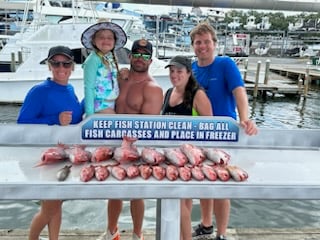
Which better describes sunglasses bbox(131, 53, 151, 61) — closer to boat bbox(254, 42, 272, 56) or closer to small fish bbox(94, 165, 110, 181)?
small fish bbox(94, 165, 110, 181)

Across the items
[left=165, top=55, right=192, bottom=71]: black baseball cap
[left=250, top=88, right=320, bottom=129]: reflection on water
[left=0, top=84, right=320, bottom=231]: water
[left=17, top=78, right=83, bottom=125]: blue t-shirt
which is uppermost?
[left=165, top=55, right=192, bottom=71]: black baseball cap

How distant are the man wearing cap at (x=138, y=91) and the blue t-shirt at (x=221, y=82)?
0.47 meters

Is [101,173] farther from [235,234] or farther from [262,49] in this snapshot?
[262,49]

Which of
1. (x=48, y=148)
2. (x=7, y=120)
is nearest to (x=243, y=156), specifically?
(x=48, y=148)

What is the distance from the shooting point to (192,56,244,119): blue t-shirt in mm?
3205

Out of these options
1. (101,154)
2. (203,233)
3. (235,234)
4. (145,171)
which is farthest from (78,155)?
(235,234)

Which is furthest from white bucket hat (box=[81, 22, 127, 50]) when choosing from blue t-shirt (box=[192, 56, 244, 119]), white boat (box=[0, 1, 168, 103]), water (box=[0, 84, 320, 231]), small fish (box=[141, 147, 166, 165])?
white boat (box=[0, 1, 168, 103])

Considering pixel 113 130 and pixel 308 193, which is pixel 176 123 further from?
pixel 308 193

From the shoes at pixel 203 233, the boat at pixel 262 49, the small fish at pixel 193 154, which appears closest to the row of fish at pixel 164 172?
the small fish at pixel 193 154

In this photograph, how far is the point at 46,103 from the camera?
2775 millimetres

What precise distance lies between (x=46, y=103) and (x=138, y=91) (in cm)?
70

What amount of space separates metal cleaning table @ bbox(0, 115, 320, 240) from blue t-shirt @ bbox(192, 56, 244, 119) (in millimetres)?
422

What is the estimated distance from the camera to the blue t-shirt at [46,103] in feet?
9.07

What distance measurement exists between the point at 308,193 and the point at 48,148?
1721 mm
